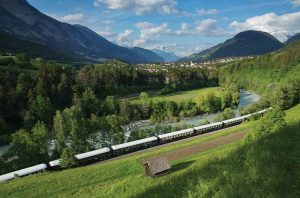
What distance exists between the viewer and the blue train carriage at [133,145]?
68.4m

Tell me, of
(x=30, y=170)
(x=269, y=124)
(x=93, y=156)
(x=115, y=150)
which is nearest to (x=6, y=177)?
(x=30, y=170)

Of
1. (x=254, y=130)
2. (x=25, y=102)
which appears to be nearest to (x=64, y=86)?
(x=25, y=102)

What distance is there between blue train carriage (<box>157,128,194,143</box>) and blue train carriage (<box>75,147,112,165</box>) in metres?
14.4

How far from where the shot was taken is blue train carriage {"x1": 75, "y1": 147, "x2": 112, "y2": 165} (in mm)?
61909

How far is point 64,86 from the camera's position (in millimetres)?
124375

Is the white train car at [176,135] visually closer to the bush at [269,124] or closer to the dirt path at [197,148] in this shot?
the dirt path at [197,148]

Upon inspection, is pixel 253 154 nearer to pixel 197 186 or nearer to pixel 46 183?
pixel 197 186

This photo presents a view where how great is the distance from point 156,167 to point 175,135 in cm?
4236

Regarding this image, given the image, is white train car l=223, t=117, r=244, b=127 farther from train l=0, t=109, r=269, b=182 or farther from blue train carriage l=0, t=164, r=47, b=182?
blue train carriage l=0, t=164, r=47, b=182

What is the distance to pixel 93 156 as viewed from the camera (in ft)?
210

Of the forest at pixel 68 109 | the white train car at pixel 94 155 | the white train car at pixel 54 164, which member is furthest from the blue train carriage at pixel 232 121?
the white train car at pixel 54 164

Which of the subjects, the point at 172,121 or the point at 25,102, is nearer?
the point at 25,102

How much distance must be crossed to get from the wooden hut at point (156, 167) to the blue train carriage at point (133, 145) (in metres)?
28.6

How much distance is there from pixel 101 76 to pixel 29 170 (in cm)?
10691
